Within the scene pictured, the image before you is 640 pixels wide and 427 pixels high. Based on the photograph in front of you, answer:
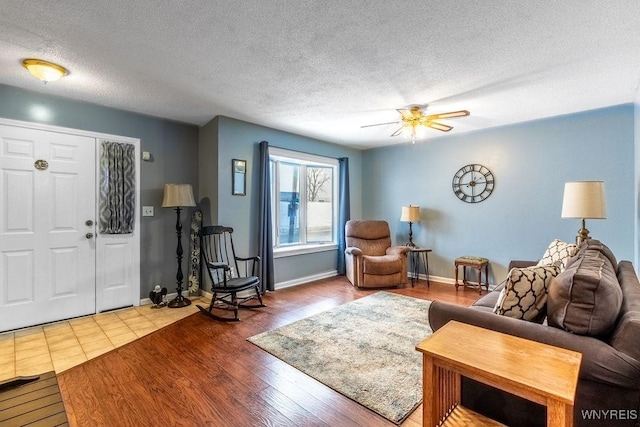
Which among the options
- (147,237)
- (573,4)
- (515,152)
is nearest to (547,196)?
(515,152)

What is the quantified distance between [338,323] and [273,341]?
2.44ft

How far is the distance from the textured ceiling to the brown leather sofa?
1602 millimetres

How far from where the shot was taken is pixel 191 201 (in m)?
3.65

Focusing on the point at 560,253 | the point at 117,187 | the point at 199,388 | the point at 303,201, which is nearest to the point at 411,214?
the point at 303,201

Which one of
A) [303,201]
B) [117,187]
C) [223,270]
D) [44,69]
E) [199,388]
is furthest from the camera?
[303,201]

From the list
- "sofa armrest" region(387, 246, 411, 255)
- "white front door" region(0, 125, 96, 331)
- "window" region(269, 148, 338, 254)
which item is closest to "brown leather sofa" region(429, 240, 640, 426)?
"sofa armrest" region(387, 246, 411, 255)

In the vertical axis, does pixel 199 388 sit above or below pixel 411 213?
below

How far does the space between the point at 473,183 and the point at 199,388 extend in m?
4.34

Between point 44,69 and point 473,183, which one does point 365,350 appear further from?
point 44,69

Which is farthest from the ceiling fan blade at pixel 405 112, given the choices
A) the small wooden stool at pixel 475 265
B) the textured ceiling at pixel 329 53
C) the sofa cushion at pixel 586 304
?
the sofa cushion at pixel 586 304

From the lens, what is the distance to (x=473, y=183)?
177 inches

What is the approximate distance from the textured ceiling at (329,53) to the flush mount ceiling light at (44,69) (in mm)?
72

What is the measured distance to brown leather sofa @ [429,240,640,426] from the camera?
3.72 ft

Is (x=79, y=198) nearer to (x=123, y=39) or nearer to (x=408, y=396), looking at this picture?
(x=123, y=39)
